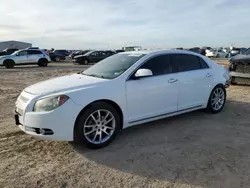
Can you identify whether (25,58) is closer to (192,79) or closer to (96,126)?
(192,79)

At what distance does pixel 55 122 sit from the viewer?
12.4ft

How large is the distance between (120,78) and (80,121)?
1.01m

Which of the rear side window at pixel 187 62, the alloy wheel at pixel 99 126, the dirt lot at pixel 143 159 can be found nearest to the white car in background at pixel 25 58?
the dirt lot at pixel 143 159

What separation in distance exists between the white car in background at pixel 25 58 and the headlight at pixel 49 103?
67.2ft

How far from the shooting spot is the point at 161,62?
511 cm

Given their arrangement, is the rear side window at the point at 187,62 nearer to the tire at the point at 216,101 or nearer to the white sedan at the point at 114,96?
the white sedan at the point at 114,96

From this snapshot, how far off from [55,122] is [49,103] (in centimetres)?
30

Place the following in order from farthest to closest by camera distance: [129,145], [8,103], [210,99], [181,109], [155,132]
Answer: [8,103]
[210,99]
[181,109]
[155,132]
[129,145]

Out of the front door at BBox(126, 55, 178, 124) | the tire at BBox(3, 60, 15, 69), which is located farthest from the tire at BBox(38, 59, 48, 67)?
the front door at BBox(126, 55, 178, 124)

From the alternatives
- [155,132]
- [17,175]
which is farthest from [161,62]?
[17,175]

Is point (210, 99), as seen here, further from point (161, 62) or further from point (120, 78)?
point (120, 78)

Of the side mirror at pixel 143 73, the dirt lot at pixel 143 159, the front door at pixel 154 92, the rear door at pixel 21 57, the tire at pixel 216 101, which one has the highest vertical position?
the rear door at pixel 21 57

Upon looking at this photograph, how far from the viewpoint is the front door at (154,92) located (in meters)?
4.50

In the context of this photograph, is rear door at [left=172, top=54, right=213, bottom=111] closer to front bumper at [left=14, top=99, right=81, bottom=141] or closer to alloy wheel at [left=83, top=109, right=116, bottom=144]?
alloy wheel at [left=83, top=109, right=116, bottom=144]
